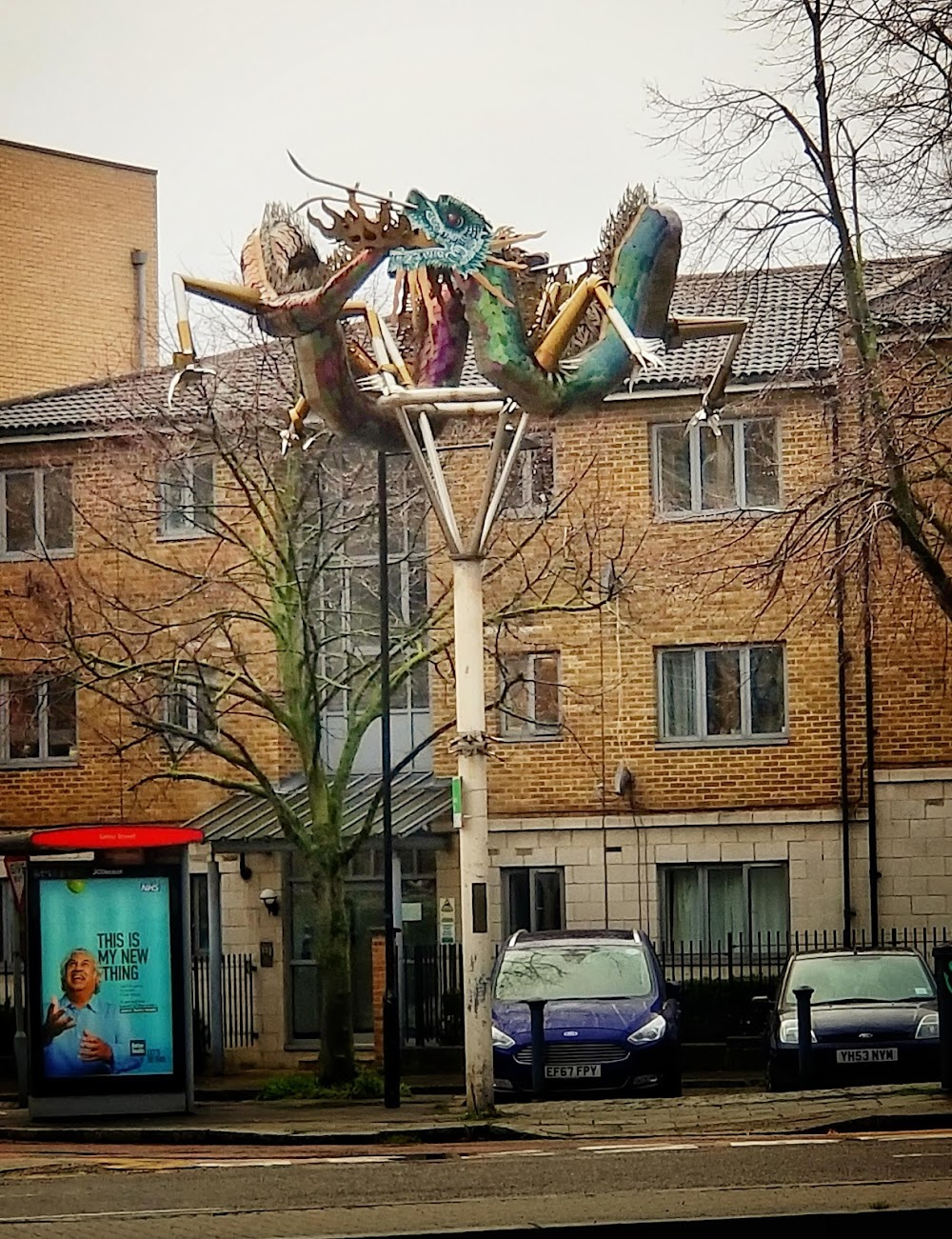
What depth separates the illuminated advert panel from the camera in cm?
2400

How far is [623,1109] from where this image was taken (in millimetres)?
21734

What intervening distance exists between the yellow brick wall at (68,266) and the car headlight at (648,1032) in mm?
25468

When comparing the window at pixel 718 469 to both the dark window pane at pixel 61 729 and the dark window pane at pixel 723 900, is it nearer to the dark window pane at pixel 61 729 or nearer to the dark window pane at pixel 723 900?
the dark window pane at pixel 723 900

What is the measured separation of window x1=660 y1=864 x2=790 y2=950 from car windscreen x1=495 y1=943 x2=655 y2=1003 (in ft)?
28.5

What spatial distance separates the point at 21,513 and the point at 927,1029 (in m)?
18.6

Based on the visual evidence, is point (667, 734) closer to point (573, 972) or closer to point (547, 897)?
point (547, 897)

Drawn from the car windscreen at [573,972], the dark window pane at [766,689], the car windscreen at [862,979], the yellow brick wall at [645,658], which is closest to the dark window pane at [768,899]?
the yellow brick wall at [645,658]

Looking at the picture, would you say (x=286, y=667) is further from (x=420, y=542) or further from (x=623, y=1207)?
(x=623, y=1207)

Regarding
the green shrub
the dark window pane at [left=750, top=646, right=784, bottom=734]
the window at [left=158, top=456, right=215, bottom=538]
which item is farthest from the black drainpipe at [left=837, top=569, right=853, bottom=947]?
the window at [left=158, top=456, right=215, bottom=538]

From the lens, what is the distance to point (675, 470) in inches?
1361

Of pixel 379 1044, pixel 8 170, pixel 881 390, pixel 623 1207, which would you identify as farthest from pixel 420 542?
pixel 623 1207

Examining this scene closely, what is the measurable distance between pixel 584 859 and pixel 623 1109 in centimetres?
1277

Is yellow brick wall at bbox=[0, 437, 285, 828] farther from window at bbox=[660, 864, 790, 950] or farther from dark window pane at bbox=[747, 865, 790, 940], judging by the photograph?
dark window pane at bbox=[747, 865, 790, 940]

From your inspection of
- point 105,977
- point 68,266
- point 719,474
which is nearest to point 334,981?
point 105,977
